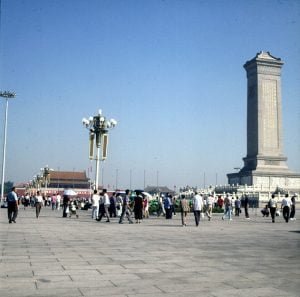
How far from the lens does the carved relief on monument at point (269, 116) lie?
70688mm

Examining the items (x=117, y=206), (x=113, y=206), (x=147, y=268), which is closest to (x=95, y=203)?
(x=113, y=206)

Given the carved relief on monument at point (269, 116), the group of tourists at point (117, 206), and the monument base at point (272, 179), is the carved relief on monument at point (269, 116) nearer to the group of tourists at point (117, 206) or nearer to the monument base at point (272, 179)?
the monument base at point (272, 179)

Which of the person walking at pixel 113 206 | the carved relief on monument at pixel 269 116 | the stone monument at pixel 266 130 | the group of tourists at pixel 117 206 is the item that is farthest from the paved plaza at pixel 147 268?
the carved relief on monument at pixel 269 116

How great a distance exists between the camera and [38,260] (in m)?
8.09

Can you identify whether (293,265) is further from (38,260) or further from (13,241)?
(13,241)

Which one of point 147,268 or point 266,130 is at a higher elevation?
point 266,130

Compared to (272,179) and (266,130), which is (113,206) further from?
(266,130)

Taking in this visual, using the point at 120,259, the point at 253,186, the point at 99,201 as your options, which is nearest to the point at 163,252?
the point at 120,259

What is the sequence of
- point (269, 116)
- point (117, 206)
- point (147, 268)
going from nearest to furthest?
point (147, 268)
point (117, 206)
point (269, 116)

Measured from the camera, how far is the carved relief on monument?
232 ft

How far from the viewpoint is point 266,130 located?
7081 cm

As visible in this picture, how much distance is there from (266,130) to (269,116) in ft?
7.78

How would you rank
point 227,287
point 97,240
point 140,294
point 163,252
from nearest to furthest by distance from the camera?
point 140,294, point 227,287, point 163,252, point 97,240

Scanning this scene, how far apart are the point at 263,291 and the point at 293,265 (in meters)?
2.52
